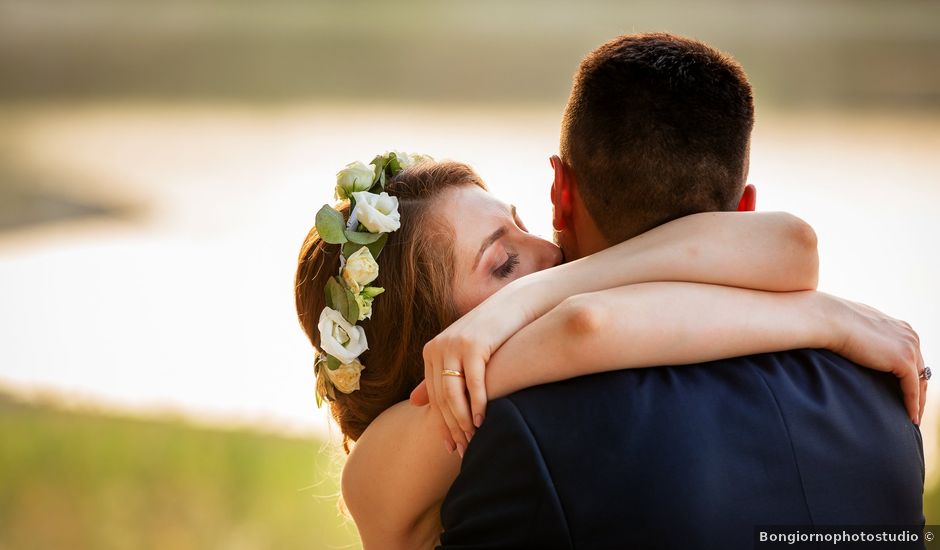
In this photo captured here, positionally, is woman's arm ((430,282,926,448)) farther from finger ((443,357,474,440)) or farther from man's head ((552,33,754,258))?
man's head ((552,33,754,258))

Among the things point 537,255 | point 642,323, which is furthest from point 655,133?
point 537,255

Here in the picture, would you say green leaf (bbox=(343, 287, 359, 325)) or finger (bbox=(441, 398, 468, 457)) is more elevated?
green leaf (bbox=(343, 287, 359, 325))

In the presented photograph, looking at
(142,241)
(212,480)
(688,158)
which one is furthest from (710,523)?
(142,241)

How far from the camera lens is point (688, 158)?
5.37 ft

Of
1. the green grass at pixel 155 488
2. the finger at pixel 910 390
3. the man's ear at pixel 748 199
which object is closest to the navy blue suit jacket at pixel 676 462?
the finger at pixel 910 390

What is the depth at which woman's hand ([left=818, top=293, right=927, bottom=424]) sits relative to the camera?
161 cm

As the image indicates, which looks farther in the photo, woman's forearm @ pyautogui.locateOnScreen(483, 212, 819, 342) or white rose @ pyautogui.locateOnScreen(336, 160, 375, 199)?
white rose @ pyautogui.locateOnScreen(336, 160, 375, 199)

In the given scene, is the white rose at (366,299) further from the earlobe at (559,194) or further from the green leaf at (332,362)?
the earlobe at (559,194)

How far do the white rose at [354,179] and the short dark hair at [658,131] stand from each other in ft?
1.85

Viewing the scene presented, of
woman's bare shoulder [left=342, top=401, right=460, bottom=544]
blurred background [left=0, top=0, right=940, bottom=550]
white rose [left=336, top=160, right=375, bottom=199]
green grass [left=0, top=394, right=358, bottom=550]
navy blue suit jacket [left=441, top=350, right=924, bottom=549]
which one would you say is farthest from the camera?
blurred background [left=0, top=0, right=940, bottom=550]

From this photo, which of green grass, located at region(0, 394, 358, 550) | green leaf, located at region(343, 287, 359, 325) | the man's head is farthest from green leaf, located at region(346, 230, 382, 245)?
green grass, located at region(0, 394, 358, 550)

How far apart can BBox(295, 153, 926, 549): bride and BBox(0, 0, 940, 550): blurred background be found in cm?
39

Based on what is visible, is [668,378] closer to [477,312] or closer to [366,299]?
[477,312]

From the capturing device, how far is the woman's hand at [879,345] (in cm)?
161
